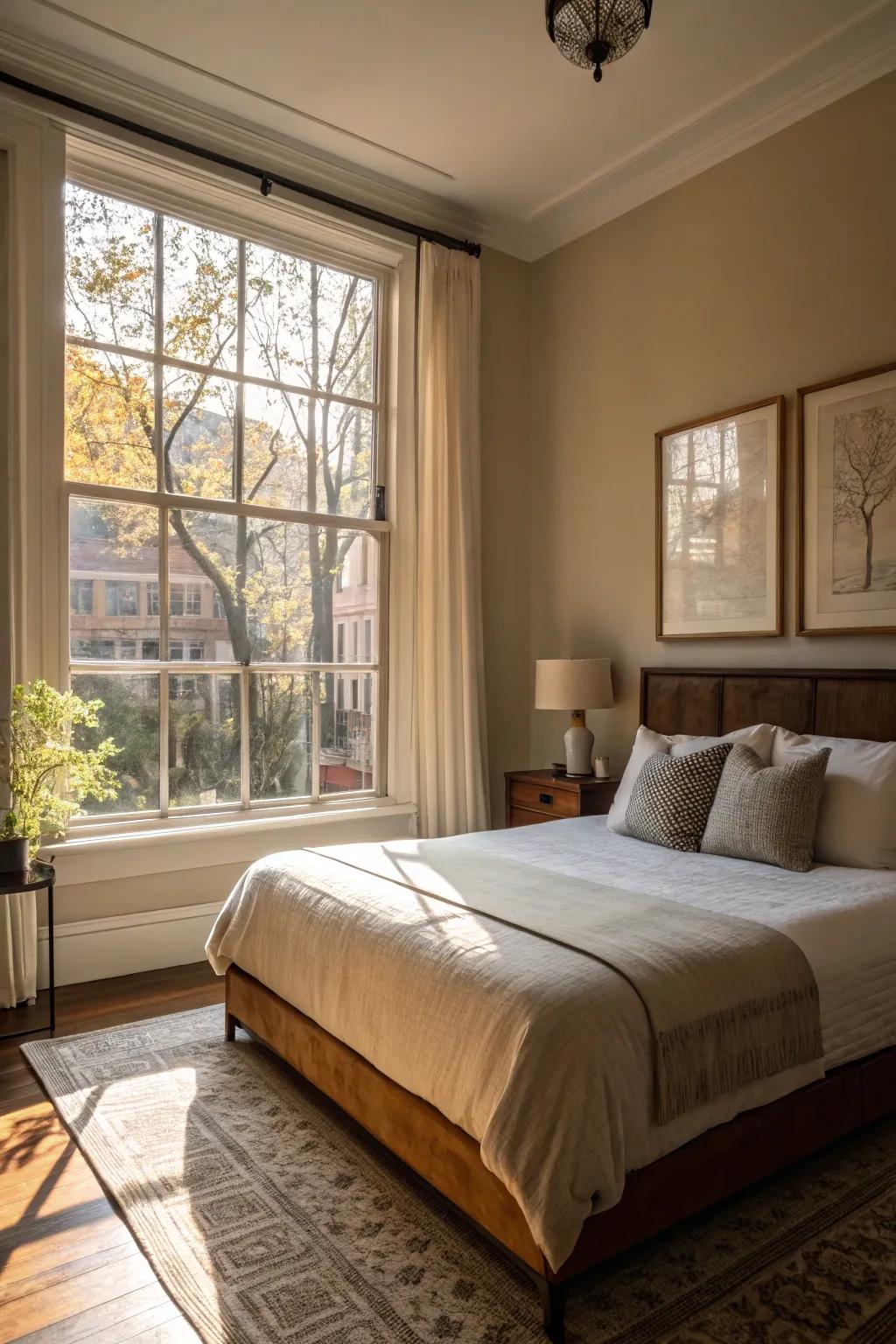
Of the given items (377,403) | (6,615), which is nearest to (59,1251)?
(6,615)

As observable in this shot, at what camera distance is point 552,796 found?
3943 millimetres

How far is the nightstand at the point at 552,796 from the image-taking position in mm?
3824

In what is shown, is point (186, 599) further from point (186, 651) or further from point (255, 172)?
point (255, 172)

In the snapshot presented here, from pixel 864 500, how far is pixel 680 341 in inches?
47.7

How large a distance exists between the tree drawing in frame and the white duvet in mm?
1140

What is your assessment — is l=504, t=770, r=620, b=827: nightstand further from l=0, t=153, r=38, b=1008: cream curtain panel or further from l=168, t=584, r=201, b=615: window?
l=0, t=153, r=38, b=1008: cream curtain panel

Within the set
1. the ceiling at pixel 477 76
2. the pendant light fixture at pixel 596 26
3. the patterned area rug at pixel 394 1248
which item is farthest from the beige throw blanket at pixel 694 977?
the ceiling at pixel 477 76

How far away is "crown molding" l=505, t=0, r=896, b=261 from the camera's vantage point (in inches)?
123

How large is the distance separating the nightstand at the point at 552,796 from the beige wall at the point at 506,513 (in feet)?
1.42

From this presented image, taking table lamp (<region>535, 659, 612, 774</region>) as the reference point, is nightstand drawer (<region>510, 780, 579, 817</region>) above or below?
below

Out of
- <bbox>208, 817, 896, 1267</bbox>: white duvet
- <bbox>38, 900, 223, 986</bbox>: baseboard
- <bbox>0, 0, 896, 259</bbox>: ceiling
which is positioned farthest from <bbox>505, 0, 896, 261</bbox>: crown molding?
<bbox>38, 900, 223, 986</bbox>: baseboard

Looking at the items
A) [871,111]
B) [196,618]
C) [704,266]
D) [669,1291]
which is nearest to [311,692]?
Result: [196,618]

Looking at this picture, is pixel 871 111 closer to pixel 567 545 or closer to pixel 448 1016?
pixel 567 545

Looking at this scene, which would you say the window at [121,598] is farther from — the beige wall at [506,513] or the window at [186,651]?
the beige wall at [506,513]
